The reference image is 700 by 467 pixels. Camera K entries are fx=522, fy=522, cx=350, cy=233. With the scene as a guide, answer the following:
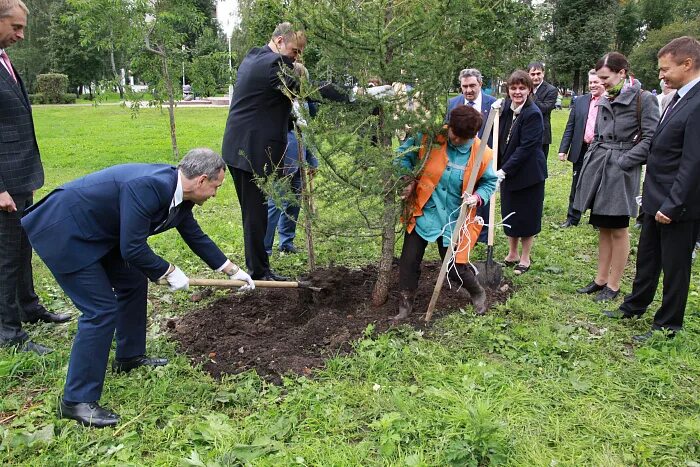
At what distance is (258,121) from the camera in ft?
14.7

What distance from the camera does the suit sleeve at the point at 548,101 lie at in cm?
698

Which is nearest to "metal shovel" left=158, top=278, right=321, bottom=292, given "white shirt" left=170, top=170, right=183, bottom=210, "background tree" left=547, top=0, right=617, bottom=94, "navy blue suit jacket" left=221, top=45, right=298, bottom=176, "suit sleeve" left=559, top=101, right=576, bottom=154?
"white shirt" left=170, top=170, right=183, bottom=210

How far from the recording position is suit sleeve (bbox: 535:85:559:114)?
6.98m

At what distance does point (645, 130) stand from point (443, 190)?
1.81 metres

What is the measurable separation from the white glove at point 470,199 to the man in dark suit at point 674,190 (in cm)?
123

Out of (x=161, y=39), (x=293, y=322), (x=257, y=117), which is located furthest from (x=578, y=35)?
(x=293, y=322)

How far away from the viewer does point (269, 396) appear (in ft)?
10.4

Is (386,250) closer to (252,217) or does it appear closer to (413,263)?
(413,263)

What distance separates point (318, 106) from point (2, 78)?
2.17 metres

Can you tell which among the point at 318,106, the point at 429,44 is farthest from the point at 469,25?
the point at 318,106

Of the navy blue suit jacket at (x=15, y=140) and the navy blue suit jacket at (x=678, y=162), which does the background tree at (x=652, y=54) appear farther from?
the navy blue suit jacket at (x=15, y=140)

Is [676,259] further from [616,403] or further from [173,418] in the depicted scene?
[173,418]

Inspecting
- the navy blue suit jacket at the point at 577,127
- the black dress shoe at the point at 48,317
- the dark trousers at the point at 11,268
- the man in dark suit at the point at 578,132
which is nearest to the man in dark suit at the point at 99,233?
the dark trousers at the point at 11,268

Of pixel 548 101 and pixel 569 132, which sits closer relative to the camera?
pixel 569 132
